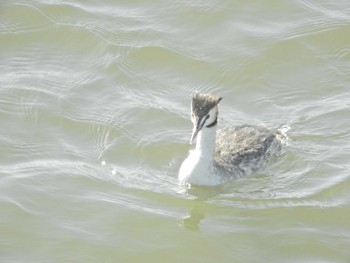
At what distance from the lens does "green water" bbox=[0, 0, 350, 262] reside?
33.8ft

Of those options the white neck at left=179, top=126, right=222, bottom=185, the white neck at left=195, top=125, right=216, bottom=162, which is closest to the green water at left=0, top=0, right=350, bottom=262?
the white neck at left=179, top=126, right=222, bottom=185

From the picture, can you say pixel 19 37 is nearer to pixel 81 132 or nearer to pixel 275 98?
pixel 81 132

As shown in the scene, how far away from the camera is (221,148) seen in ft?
40.2

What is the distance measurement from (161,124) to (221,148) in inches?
36.2

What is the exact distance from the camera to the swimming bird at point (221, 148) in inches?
437

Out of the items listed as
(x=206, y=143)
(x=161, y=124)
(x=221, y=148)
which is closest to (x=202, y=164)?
(x=206, y=143)

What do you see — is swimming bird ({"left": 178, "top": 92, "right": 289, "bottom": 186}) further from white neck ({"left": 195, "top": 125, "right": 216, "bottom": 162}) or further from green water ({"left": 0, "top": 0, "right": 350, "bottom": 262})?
green water ({"left": 0, "top": 0, "right": 350, "bottom": 262})

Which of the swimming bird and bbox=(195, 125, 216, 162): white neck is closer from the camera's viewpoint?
the swimming bird

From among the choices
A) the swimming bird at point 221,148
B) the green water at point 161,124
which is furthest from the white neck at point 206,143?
the green water at point 161,124

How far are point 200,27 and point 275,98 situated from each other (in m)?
2.18

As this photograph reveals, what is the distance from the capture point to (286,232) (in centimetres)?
1048

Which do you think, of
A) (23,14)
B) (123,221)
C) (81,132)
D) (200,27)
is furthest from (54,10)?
(123,221)

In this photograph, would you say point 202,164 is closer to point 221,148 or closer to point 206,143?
point 206,143

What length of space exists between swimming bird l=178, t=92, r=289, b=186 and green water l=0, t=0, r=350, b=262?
18cm
